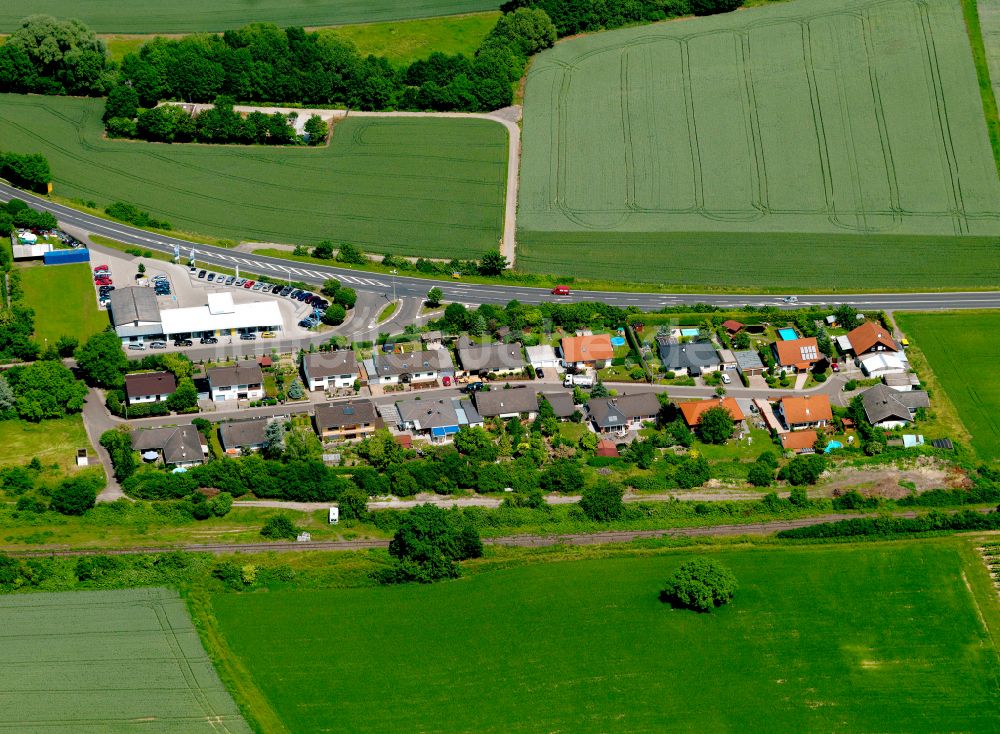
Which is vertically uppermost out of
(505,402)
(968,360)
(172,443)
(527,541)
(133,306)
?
(133,306)

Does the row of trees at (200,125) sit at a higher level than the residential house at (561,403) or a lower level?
higher

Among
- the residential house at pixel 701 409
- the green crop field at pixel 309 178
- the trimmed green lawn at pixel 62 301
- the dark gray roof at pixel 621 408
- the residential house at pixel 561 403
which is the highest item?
the green crop field at pixel 309 178

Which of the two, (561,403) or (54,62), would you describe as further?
(54,62)

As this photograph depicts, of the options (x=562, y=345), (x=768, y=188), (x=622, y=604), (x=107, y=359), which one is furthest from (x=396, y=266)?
(x=622, y=604)

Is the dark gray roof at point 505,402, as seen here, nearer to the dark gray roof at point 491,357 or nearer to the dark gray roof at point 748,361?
the dark gray roof at point 491,357

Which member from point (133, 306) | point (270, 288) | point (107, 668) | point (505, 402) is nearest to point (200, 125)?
point (270, 288)

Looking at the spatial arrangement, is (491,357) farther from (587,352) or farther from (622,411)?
(622,411)

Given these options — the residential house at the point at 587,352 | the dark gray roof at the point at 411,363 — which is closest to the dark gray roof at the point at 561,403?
the residential house at the point at 587,352
